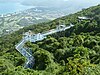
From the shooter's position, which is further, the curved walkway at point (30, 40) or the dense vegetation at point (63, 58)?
the curved walkway at point (30, 40)

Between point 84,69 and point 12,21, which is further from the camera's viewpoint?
point 12,21

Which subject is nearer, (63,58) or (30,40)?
(63,58)

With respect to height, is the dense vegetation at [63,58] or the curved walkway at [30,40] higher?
the dense vegetation at [63,58]

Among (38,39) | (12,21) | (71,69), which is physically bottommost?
(12,21)

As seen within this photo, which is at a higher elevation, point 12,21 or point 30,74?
point 30,74

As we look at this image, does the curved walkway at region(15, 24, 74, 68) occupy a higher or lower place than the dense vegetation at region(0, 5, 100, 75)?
lower

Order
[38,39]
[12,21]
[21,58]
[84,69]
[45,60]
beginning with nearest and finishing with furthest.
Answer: [84,69]
[45,60]
[21,58]
[38,39]
[12,21]

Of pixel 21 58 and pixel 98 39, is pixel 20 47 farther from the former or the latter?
pixel 98 39

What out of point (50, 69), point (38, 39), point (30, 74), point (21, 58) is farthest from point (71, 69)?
point (38, 39)

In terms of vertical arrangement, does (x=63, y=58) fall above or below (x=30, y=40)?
above

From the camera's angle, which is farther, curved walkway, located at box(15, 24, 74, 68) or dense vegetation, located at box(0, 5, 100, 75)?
curved walkway, located at box(15, 24, 74, 68)

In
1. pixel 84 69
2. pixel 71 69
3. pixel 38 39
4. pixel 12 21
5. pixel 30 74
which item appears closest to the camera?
pixel 84 69
